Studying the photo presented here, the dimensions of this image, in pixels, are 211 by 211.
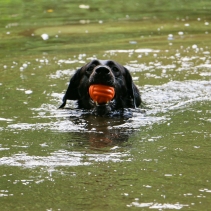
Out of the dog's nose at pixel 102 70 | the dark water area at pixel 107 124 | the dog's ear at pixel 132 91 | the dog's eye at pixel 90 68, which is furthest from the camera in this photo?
the dog's ear at pixel 132 91

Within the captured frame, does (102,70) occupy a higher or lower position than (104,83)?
higher

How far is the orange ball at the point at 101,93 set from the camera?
7.24 m

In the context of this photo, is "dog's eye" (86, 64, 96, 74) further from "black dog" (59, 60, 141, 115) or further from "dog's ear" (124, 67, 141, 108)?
"dog's ear" (124, 67, 141, 108)

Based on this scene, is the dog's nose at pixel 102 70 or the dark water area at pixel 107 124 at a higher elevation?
the dog's nose at pixel 102 70

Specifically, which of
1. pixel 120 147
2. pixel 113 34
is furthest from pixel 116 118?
pixel 113 34

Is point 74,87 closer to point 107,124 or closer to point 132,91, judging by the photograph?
point 132,91

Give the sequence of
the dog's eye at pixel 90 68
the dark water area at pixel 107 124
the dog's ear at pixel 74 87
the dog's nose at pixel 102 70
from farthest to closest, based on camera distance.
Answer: the dog's ear at pixel 74 87 → the dog's eye at pixel 90 68 → the dog's nose at pixel 102 70 → the dark water area at pixel 107 124

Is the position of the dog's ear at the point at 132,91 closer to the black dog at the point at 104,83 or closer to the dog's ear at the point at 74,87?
the black dog at the point at 104,83

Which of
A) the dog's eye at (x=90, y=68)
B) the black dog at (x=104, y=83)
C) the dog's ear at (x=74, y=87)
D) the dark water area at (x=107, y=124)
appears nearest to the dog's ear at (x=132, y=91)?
the black dog at (x=104, y=83)

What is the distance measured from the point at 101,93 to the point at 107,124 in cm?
58

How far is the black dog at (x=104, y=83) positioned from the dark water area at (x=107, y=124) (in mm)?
184

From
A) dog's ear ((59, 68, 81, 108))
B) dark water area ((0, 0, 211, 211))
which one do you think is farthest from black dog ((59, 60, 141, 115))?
dark water area ((0, 0, 211, 211))

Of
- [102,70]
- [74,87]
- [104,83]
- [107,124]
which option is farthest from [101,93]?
[74,87]

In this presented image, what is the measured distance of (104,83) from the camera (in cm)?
726
